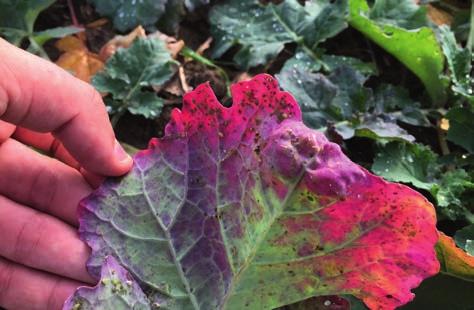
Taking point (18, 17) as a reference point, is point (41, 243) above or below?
below

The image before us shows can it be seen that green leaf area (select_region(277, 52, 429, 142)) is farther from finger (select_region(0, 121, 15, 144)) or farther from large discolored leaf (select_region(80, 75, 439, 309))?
finger (select_region(0, 121, 15, 144))

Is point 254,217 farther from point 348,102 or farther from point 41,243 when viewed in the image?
point 348,102

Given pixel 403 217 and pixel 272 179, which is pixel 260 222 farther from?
pixel 403 217

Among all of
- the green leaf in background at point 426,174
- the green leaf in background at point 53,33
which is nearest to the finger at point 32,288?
the green leaf in background at point 53,33

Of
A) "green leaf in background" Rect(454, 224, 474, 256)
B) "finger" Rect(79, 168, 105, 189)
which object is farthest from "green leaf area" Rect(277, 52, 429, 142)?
"finger" Rect(79, 168, 105, 189)

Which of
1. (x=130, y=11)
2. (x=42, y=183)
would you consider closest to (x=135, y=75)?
(x=130, y=11)
